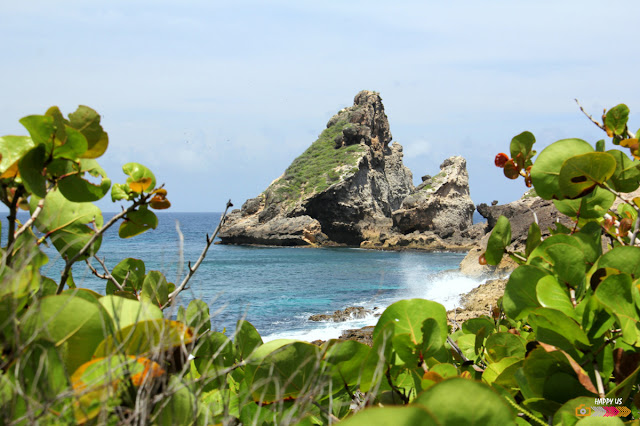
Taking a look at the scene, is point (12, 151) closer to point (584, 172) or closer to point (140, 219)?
point (140, 219)

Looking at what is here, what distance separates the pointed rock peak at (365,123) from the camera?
55688 mm

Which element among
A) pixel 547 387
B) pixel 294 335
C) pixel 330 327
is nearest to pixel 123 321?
pixel 547 387

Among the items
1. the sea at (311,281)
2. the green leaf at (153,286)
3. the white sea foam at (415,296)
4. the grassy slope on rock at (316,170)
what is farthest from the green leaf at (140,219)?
the grassy slope on rock at (316,170)

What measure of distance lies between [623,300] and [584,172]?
13.8 inches

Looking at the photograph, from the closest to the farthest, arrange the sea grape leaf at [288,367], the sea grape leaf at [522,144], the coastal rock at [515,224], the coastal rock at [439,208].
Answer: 1. the sea grape leaf at [288,367]
2. the sea grape leaf at [522,144]
3. the coastal rock at [515,224]
4. the coastal rock at [439,208]

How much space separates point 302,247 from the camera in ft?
161

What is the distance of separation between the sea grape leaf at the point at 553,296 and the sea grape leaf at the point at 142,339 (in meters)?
0.72

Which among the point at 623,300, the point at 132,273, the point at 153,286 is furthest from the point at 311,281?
the point at 623,300

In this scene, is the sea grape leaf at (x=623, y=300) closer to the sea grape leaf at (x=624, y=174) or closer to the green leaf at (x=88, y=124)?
the sea grape leaf at (x=624, y=174)

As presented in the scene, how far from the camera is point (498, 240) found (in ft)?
4.28

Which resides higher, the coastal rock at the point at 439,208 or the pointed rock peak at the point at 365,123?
the pointed rock peak at the point at 365,123

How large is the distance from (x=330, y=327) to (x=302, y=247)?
30588 millimetres

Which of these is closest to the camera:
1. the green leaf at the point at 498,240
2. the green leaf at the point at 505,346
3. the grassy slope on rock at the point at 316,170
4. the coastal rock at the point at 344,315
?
the green leaf at the point at 505,346

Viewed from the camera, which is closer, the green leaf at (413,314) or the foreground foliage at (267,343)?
the foreground foliage at (267,343)
